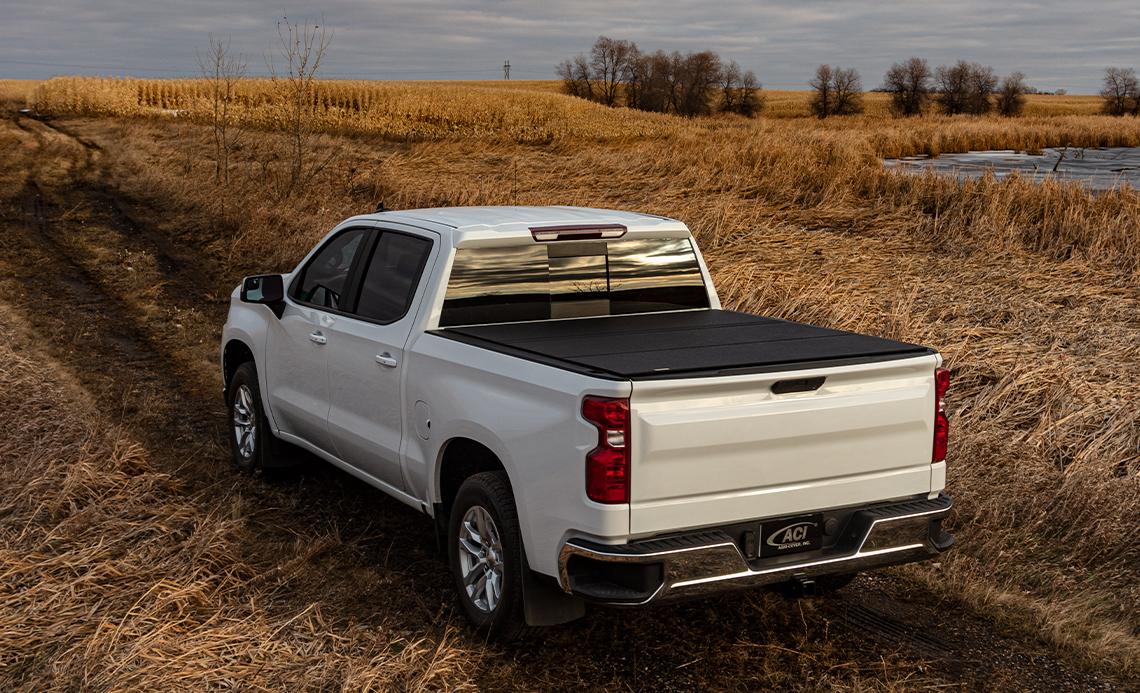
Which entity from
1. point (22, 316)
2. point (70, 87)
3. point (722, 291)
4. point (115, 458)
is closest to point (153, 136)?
point (70, 87)

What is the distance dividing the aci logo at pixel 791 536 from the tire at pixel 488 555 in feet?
3.28

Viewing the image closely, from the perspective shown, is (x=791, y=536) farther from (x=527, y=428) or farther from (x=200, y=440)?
(x=200, y=440)

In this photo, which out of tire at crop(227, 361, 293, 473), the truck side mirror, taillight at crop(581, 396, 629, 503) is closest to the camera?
taillight at crop(581, 396, 629, 503)

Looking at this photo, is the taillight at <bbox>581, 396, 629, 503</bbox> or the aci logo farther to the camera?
the aci logo

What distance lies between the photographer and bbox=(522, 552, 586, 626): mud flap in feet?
14.8

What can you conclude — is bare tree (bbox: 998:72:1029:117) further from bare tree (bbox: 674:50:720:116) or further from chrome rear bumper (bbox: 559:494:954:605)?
chrome rear bumper (bbox: 559:494:954:605)

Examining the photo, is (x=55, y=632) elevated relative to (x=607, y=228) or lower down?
lower down

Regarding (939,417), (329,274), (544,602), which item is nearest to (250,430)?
(329,274)

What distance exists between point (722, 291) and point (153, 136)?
25.0 m

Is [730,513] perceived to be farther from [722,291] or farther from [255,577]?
[722,291]

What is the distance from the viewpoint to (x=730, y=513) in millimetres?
4246

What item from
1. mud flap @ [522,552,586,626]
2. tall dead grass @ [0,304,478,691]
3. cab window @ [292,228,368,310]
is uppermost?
cab window @ [292,228,368,310]

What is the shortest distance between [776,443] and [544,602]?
1.14 meters

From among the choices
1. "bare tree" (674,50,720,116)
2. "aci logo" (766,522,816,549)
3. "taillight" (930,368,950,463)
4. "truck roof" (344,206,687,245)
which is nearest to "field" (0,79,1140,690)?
"aci logo" (766,522,816,549)
